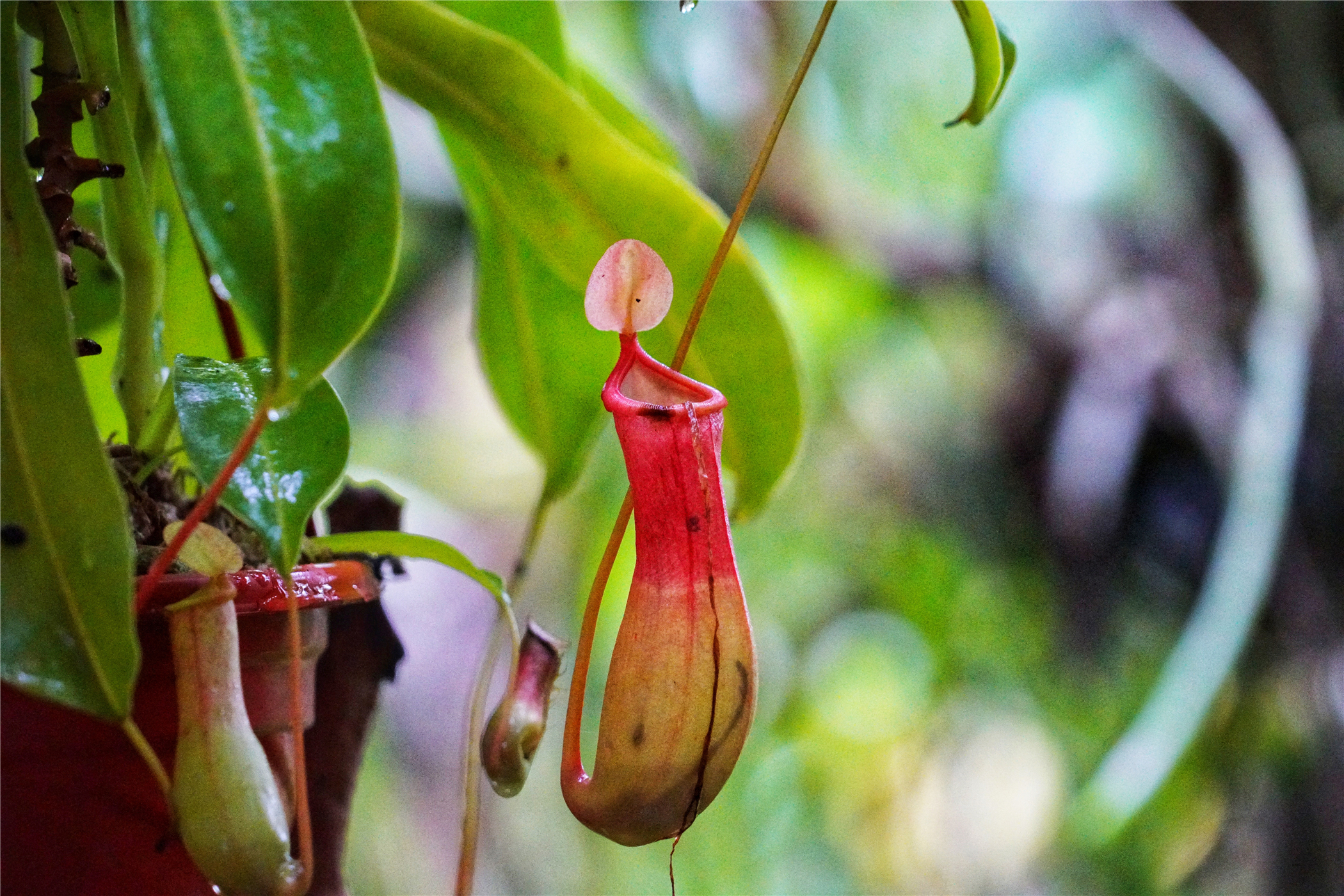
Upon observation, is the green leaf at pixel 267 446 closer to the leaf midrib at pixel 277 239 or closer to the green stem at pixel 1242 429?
the leaf midrib at pixel 277 239

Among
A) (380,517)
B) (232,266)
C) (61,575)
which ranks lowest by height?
(380,517)

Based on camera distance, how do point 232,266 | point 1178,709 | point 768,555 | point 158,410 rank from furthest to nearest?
point 768,555 < point 1178,709 < point 158,410 < point 232,266

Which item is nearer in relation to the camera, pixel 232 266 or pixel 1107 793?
pixel 232 266

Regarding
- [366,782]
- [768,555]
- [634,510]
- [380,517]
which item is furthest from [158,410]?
[768,555]

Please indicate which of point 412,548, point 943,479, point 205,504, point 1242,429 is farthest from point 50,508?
point 943,479

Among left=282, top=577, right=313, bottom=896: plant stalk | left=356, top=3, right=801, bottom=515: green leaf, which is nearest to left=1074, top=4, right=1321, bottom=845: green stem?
left=356, top=3, right=801, bottom=515: green leaf

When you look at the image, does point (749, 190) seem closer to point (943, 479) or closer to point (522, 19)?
point (522, 19)

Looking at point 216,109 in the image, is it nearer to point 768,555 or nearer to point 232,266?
point 232,266
